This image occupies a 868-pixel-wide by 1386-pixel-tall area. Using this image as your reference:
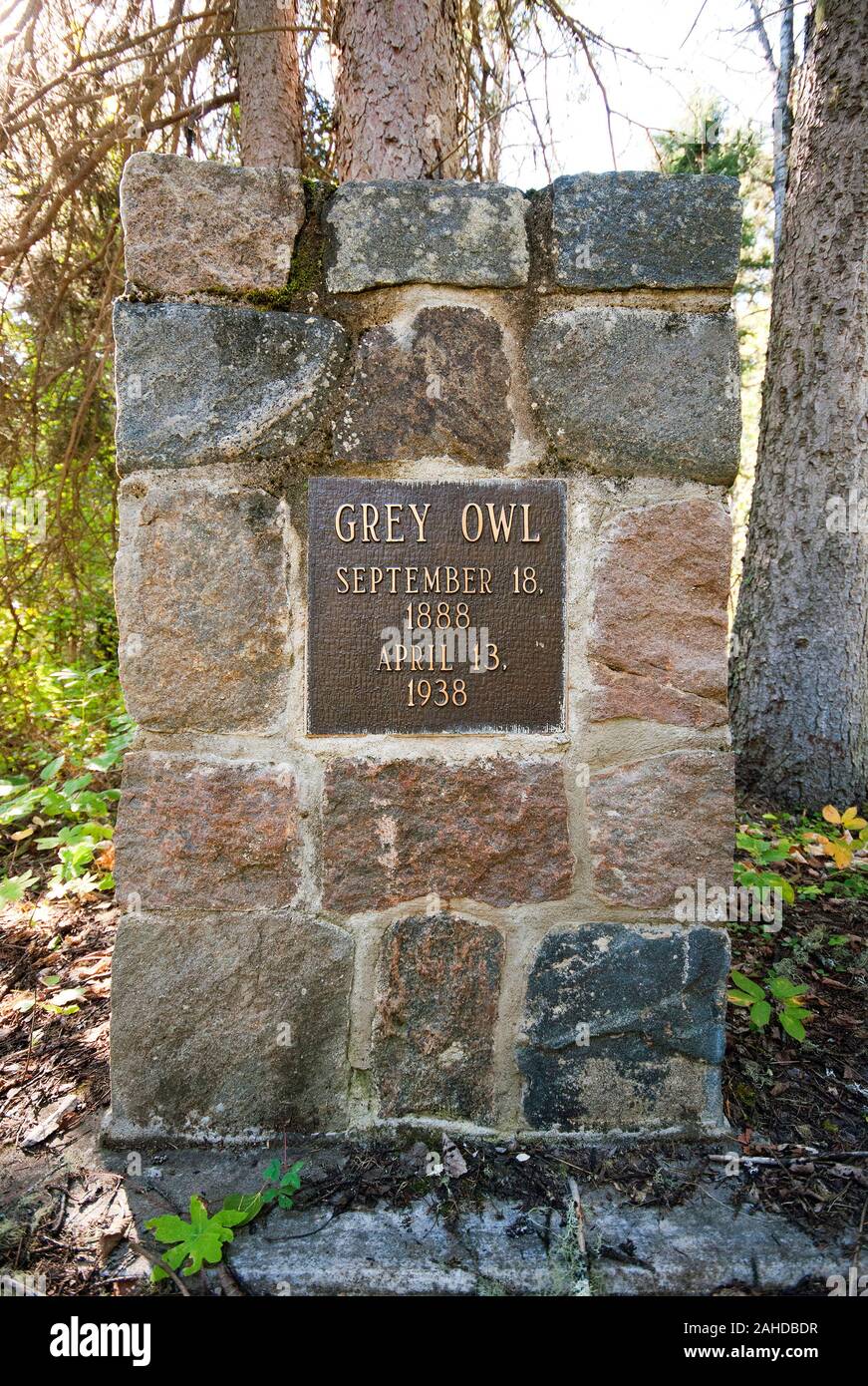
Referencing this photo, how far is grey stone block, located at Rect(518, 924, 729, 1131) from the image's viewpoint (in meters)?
1.83

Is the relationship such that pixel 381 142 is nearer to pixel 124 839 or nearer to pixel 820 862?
pixel 124 839

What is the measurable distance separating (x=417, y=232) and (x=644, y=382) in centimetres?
54

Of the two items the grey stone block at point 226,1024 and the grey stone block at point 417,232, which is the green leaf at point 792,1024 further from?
Result: the grey stone block at point 417,232

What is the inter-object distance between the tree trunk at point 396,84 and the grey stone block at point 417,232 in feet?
3.72

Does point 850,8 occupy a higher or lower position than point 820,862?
higher

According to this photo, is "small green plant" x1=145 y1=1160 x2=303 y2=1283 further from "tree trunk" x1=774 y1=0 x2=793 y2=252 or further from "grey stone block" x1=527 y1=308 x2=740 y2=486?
"tree trunk" x1=774 y1=0 x2=793 y2=252

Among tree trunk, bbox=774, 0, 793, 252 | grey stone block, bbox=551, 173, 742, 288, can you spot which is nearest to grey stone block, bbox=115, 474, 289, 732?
grey stone block, bbox=551, 173, 742, 288

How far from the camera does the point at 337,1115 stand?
185 centimetres

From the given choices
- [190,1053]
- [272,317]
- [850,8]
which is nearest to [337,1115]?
[190,1053]

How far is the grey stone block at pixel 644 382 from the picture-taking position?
5.77 ft

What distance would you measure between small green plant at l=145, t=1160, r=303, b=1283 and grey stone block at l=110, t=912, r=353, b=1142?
0.17 meters

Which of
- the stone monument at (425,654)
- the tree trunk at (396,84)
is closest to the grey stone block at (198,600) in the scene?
the stone monument at (425,654)
